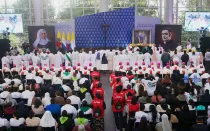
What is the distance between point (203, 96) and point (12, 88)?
5.32 metres

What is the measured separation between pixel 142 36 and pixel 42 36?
638 centimetres

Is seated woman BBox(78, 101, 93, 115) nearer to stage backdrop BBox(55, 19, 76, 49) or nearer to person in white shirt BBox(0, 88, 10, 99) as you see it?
person in white shirt BBox(0, 88, 10, 99)

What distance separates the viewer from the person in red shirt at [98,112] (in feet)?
23.6

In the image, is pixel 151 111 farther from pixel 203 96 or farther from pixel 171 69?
A: pixel 171 69

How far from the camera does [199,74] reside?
1130 cm

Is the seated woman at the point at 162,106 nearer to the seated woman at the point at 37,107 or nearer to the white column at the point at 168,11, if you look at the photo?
the seated woman at the point at 37,107

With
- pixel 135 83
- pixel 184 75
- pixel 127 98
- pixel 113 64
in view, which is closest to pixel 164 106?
pixel 127 98

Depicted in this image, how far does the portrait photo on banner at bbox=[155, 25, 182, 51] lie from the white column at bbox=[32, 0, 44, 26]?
7586 millimetres

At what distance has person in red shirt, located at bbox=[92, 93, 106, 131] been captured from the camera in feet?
23.6

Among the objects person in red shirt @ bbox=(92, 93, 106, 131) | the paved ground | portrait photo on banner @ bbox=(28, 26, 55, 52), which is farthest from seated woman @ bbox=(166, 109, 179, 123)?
portrait photo on banner @ bbox=(28, 26, 55, 52)

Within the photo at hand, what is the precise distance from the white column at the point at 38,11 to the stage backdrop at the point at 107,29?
238 cm

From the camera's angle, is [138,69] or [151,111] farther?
[138,69]

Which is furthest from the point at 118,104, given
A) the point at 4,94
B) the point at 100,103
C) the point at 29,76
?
the point at 29,76

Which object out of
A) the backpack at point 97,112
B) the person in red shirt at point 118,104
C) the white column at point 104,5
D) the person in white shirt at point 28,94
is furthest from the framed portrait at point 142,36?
the backpack at point 97,112
